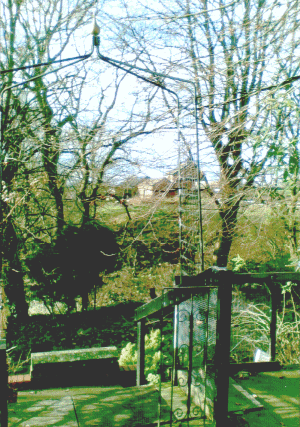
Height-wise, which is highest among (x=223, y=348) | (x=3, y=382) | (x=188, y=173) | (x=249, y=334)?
(x=188, y=173)

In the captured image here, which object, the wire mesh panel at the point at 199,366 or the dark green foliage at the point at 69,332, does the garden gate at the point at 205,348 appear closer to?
the wire mesh panel at the point at 199,366

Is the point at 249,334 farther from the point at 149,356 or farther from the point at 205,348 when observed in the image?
the point at 205,348

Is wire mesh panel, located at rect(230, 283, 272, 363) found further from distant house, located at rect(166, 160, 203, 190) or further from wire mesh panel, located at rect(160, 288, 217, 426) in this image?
wire mesh panel, located at rect(160, 288, 217, 426)

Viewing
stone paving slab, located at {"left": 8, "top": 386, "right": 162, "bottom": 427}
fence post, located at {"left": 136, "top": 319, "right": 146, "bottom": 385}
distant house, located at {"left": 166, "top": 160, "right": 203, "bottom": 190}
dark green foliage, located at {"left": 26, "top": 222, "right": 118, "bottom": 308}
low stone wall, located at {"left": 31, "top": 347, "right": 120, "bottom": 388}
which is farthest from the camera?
dark green foliage, located at {"left": 26, "top": 222, "right": 118, "bottom": 308}

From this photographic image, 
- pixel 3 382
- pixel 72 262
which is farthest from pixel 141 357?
pixel 72 262

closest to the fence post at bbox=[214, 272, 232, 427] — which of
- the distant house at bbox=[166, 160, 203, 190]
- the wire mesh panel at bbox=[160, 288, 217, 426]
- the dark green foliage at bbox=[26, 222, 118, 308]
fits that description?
the wire mesh panel at bbox=[160, 288, 217, 426]

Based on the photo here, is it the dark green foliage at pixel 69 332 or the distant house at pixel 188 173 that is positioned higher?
the distant house at pixel 188 173

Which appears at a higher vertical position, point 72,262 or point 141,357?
point 72,262

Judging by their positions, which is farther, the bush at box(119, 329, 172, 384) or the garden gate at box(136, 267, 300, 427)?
the bush at box(119, 329, 172, 384)

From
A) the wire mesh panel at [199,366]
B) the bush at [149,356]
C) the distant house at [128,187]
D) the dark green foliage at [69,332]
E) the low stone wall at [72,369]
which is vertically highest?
the distant house at [128,187]

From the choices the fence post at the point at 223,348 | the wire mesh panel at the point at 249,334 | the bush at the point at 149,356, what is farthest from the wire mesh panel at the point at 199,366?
the wire mesh panel at the point at 249,334

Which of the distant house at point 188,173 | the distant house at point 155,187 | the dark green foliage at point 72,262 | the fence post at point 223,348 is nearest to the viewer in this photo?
the fence post at point 223,348

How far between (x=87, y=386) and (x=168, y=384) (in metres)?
1.00

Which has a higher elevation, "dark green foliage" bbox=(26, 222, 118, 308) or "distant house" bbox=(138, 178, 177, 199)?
"distant house" bbox=(138, 178, 177, 199)
